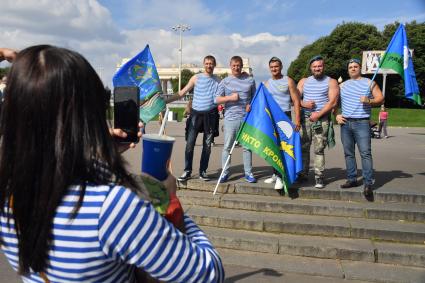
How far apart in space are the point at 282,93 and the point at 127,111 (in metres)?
4.78

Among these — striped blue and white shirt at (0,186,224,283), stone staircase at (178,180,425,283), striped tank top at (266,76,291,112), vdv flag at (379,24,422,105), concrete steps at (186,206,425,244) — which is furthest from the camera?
striped tank top at (266,76,291,112)

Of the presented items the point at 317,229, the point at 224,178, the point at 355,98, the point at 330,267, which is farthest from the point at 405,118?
the point at 330,267

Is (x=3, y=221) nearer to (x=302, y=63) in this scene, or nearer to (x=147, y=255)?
(x=147, y=255)

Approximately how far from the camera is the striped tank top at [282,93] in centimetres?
643

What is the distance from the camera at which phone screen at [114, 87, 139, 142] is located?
190 centimetres

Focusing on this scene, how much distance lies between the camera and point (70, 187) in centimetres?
108

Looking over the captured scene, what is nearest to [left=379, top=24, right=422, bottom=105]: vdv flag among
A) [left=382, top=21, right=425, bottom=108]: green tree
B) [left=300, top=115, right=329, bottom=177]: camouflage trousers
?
[left=300, top=115, right=329, bottom=177]: camouflage trousers

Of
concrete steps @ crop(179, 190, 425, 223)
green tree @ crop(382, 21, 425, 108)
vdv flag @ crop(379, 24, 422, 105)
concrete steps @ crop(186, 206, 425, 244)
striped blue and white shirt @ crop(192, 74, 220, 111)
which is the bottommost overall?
concrete steps @ crop(186, 206, 425, 244)

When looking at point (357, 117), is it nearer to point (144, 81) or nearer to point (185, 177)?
point (185, 177)

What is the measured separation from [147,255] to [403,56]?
634 cm

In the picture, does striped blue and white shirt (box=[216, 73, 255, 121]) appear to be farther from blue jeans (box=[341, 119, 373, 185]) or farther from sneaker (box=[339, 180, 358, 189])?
sneaker (box=[339, 180, 358, 189])

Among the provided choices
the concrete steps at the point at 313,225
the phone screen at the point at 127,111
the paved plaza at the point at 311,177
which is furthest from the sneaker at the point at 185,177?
the phone screen at the point at 127,111

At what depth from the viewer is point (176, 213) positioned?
1.23 m

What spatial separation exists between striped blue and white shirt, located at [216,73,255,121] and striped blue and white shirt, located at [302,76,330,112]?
935 mm
